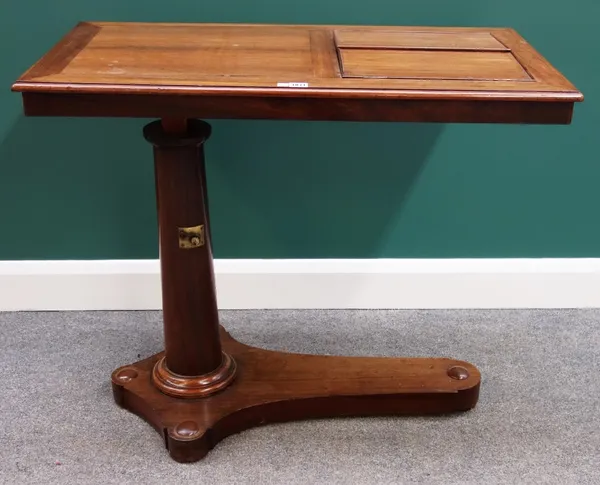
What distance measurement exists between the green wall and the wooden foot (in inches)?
14.0

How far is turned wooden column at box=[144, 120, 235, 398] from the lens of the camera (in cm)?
131

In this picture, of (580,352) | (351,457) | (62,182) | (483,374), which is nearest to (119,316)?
(62,182)

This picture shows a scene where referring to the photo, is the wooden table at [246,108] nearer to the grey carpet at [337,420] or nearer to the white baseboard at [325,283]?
the grey carpet at [337,420]

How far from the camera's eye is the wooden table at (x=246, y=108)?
1073 millimetres

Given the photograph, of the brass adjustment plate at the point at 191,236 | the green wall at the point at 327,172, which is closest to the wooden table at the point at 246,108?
the brass adjustment plate at the point at 191,236

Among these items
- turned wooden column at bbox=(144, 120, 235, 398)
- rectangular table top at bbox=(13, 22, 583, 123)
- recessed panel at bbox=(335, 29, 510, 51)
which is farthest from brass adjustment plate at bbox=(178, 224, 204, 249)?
recessed panel at bbox=(335, 29, 510, 51)

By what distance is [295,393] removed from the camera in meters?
1.49

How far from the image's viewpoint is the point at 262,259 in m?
1.85

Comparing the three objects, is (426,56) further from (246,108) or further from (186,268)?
(186,268)

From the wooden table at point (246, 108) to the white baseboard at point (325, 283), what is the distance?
0.25 metres

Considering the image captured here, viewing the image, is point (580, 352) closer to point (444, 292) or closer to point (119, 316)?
point (444, 292)

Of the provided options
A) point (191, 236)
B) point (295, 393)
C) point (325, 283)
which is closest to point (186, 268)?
point (191, 236)

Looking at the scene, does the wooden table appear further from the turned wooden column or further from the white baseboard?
the white baseboard

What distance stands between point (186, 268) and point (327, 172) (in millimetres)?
502
